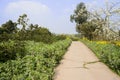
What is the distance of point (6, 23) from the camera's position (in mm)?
34750

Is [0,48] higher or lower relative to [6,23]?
lower

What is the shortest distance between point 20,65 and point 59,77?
5.40 ft

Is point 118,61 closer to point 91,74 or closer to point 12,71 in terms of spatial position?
point 91,74

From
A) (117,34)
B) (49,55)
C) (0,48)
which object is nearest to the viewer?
(0,48)

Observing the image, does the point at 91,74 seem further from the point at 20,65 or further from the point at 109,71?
the point at 20,65

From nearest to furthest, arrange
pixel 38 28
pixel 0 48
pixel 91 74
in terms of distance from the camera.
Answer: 1. pixel 91 74
2. pixel 0 48
3. pixel 38 28

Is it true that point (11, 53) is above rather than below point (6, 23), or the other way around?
below

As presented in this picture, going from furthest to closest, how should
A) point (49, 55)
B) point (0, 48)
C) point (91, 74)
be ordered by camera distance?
point (49, 55) → point (0, 48) → point (91, 74)

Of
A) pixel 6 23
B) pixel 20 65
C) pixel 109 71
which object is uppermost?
pixel 6 23

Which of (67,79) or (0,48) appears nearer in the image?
(67,79)

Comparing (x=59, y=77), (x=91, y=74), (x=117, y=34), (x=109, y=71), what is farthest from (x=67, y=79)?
(x=117, y=34)

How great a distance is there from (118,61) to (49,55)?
3.56m

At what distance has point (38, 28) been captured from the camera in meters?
36.2

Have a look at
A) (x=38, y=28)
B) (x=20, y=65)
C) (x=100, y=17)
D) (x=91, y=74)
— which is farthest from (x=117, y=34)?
(x=20, y=65)
